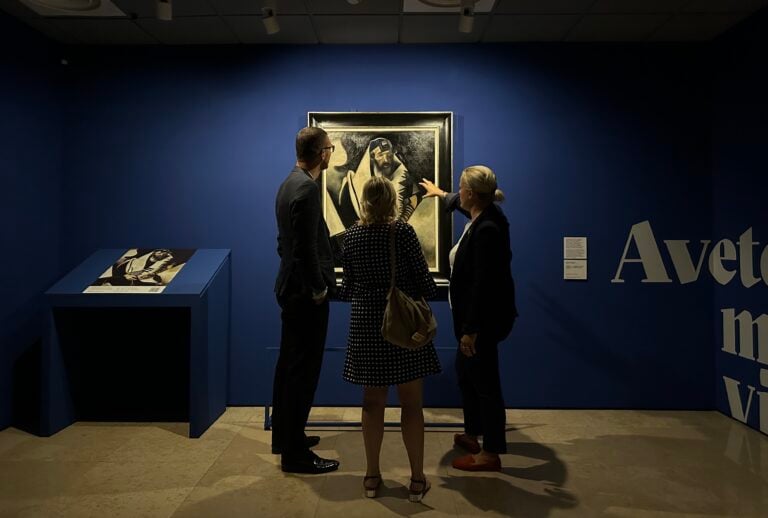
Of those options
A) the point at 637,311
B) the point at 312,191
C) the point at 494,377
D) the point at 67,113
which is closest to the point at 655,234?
the point at 637,311

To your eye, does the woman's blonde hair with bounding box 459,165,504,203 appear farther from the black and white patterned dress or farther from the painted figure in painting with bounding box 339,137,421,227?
the painted figure in painting with bounding box 339,137,421,227

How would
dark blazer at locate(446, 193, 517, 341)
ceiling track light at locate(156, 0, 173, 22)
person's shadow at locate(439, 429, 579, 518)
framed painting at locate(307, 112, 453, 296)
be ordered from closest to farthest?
person's shadow at locate(439, 429, 579, 518) → dark blazer at locate(446, 193, 517, 341) → ceiling track light at locate(156, 0, 173, 22) → framed painting at locate(307, 112, 453, 296)

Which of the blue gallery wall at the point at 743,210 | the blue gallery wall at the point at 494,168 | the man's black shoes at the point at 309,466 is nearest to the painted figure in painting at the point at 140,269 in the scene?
the blue gallery wall at the point at 494,168

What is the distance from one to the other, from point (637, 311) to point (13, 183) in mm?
4675

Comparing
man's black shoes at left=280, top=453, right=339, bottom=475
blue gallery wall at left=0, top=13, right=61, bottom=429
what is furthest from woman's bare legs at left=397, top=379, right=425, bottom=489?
blue gallery wall at left=0, top=13, right=61, bottom=429

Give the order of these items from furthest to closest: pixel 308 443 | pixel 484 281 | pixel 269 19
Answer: pixel 269 19 < pixel 308 443 < pixel 484 281

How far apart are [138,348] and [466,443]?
8.48ft

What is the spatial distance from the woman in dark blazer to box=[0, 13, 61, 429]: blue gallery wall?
3081mm

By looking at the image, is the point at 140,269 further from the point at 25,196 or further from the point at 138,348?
the point at 25,196

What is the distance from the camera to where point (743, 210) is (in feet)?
11.7

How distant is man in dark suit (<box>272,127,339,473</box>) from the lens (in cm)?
262

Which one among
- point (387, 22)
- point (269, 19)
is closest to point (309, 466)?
point (269, 19)

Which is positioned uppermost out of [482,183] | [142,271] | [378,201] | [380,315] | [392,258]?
[482,183]

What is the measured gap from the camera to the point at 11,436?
130 inches
